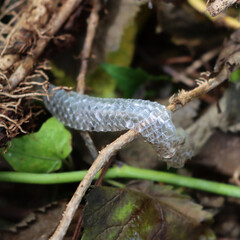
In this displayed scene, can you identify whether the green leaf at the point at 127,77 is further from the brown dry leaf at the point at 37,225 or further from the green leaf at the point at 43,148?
the brown dry leaf at the point at 37,225

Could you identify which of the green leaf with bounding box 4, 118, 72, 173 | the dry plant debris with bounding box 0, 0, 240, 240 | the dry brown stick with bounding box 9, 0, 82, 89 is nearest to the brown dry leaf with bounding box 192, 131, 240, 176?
the dry plant debris with bounding box 0, 0, 240, 240

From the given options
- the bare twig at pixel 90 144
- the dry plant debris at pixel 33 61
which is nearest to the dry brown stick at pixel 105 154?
the dry plant debris at pixel 33 61

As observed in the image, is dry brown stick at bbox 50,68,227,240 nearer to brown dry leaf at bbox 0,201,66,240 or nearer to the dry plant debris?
the dry plant debris

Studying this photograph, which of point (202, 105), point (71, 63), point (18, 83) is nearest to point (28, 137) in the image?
point (18, 83)

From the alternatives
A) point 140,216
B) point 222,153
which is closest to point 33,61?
point 140,216

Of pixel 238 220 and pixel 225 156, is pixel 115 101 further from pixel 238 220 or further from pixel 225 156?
pixel 238 220

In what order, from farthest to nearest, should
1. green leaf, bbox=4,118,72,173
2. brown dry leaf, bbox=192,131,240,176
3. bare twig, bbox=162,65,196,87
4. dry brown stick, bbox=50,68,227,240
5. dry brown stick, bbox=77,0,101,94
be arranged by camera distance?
bare twig, bbox=162,65,196,87 → brown dry leaf, bbox=192,131,240,176 → dry brown stick, bbox=77,0,101,94 → green leaf, bbox=4,118,72,173 → dry brown stick, bbox=50,68,227,240
